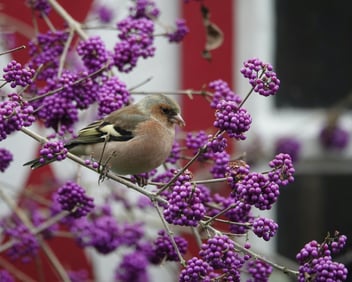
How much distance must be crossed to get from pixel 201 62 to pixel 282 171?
254 cm

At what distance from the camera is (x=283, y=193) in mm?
4434

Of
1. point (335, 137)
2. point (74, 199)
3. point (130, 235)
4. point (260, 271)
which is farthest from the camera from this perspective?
point (335, 137)

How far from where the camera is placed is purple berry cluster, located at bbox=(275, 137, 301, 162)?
12.9 ft

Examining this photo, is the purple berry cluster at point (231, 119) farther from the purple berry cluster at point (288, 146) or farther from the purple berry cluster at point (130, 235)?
the purple berry cluster at point (288, 146)

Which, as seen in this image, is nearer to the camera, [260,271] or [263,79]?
[263,79]

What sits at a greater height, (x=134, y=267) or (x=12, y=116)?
(x=12, y=116)

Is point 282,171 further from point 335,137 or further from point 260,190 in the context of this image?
point 335,137

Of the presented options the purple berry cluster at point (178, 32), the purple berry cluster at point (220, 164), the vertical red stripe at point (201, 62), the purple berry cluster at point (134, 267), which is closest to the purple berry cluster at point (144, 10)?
the purple berry cluster at point (178, 32)

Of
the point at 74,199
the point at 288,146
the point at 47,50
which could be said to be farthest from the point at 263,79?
the point at 288,146

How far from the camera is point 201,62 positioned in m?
4.25

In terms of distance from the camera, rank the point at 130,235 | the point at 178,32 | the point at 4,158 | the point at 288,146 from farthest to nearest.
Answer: the point at 288,146
the point at 130,235
the point at 178,32
the point at 4,158

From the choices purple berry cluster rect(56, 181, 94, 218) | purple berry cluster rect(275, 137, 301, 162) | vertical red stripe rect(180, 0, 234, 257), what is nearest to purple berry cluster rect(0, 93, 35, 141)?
purple berry cluster rect(56, 181, 94, 218)

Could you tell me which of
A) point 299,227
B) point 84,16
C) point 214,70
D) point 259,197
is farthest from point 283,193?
point 259,197

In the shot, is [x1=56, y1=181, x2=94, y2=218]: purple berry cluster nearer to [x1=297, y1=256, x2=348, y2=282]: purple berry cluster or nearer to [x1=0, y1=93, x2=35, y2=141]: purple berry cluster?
[x1=0, y1=93, x2=35, y2=141]: purple berry cluster
